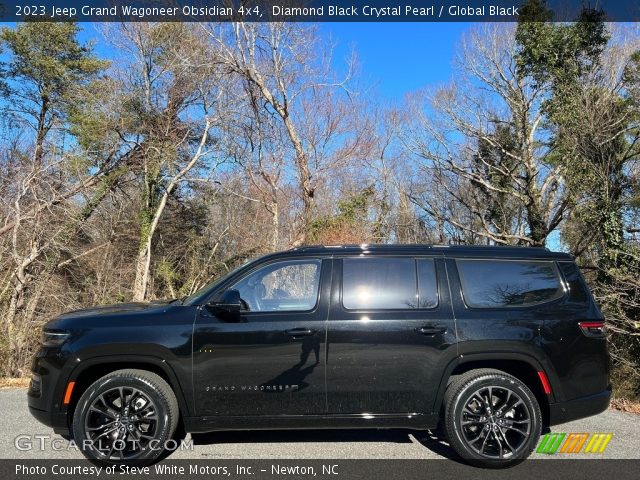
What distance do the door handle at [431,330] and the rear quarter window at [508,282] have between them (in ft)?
1.20

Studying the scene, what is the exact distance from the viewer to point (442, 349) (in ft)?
14.4

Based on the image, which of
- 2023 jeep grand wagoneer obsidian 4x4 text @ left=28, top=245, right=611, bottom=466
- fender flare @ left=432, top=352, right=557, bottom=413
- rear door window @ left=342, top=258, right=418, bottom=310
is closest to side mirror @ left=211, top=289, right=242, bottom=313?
2023 jeep grand wagoneer obsidian 4x4 text @ left=28, top=245, right=611, bottom=466

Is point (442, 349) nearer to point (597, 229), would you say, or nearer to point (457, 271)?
point (457, 271)

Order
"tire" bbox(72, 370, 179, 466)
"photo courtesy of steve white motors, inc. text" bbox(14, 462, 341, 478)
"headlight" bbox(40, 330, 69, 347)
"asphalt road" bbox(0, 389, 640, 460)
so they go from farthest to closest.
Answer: "asphalt road" bbox(0, 389, 640, 460) < "headlight" bbox(40, 330, 69, 347) < "tire" bbox(72, 370, 179, 466) < "photo courtesy of steve white motors, inc. text" bbox(14, 462, 341, 478)

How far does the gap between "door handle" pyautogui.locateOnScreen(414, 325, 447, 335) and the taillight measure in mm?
1278

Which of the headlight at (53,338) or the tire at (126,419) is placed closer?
the tire at (126,419)

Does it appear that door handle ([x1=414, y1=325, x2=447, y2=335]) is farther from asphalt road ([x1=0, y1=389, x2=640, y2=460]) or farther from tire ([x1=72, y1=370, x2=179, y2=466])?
tire ([x1=72, y1=370, x2=179, y2=466])

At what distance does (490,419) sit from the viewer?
4426 millimetres

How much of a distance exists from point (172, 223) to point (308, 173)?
21.2 feet

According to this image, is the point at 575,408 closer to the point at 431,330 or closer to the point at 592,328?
the point at 592,328

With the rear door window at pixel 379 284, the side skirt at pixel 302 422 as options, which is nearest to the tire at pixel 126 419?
the side skirt at pixel 302 422

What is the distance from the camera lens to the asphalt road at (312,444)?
14.9 ft

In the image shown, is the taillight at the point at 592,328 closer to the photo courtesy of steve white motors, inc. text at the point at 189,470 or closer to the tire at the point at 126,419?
the photo courtesy of steve white motors, inc. text at the point at 189,470

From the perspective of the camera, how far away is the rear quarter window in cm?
462
